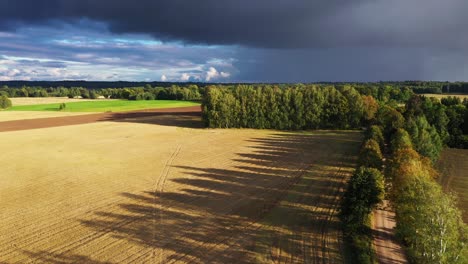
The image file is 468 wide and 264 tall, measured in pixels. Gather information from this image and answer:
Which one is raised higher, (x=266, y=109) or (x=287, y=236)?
(x=266, y=109)

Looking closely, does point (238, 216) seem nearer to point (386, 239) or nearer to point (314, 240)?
point (314, 240)

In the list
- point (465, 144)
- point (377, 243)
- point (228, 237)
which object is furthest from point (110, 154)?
point (465, 144)

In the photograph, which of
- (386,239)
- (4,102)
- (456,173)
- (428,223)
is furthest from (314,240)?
(4,102)

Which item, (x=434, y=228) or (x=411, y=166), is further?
(x=411, y=166)

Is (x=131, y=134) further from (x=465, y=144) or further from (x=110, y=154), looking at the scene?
(x=465, y=144)

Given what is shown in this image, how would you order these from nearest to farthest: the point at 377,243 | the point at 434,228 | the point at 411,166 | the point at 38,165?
the point at 434,228, the point at 377,243, the point at 411,166, the point at 38,165

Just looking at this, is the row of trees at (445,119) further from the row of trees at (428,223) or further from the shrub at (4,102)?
the shrub at (4,102)

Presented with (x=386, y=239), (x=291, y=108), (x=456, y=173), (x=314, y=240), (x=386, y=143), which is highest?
(x=291, y=108)
